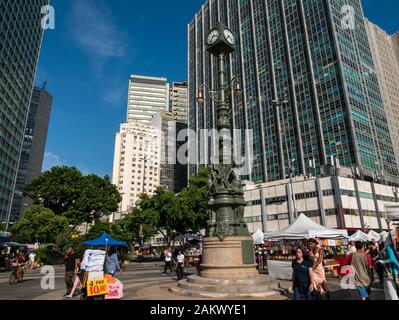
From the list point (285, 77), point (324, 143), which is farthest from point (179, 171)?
point (324, 143)

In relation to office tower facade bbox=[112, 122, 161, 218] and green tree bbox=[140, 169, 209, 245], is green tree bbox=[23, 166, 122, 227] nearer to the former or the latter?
green tree bbox=[140, 169, 209, 245]

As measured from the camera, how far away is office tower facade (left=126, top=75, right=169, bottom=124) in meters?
177

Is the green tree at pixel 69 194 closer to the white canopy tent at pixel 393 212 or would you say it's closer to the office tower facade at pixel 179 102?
the white canopy tent at pixel 393 212

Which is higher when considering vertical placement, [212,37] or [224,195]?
[212,37]

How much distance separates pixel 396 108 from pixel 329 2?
2409 inches

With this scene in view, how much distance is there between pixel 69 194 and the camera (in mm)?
39156

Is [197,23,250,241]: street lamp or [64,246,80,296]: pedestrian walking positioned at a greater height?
[197,23,250,241]: street lamp

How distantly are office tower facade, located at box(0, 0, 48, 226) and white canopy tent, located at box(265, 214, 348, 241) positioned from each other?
76127mm

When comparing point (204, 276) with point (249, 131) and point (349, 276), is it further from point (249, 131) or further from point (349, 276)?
point (249, 131)

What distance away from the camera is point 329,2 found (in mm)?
69250

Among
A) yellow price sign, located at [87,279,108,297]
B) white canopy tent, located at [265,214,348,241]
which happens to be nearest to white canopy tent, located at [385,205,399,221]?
white canopy tent, located at [265,214,348,241]

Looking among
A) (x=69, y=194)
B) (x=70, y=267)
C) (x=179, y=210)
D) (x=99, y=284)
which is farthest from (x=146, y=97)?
(x=99, y=284)

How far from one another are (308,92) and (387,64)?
2786 inches

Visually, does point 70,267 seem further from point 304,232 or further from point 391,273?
point 304,232
